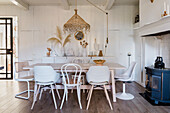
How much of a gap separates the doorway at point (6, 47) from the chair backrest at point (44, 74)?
3.27 m

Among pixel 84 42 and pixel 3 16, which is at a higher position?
pixel 3 16

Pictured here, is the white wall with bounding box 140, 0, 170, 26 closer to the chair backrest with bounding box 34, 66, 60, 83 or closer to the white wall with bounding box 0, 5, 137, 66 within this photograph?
the white wall with bounding box 0, 5, 137, 66

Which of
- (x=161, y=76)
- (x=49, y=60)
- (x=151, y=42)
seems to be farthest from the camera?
(x=49, y=60)

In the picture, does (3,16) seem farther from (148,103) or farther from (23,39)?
(148,103)

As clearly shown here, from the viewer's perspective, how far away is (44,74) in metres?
2.64

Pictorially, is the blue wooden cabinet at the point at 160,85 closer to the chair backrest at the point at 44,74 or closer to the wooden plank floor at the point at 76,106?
the wooden plank floor at the point at 76,106

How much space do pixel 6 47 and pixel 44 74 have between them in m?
3.59

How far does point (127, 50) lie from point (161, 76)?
246 centimetres

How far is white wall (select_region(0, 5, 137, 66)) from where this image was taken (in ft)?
17.0

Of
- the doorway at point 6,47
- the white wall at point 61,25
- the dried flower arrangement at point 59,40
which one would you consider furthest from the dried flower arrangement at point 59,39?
the doorway at point 6,47

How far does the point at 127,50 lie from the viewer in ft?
17.0

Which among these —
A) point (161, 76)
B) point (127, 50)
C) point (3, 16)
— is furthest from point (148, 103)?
point (3, 16)

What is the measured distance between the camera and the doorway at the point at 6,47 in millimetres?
5273

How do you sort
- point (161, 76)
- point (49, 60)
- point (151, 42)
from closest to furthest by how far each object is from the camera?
point (161, 76) → point (151, 42) → point (49, 60)
